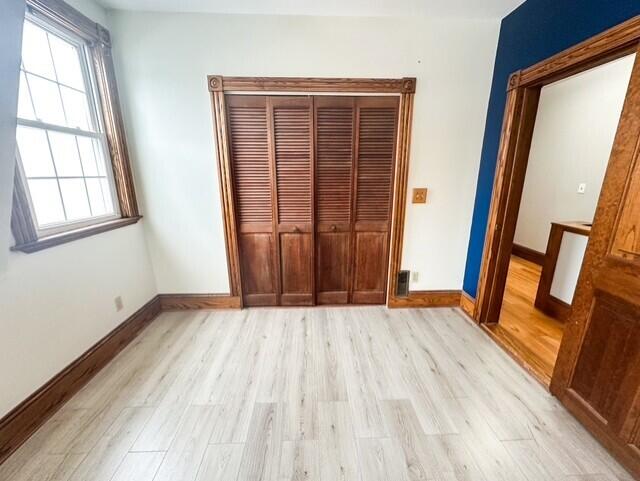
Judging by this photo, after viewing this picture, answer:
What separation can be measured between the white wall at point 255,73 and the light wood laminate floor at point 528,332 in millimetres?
1033

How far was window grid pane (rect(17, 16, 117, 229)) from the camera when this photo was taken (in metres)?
1.50

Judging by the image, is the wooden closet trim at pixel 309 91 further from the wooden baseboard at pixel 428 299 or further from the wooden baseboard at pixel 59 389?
the wooden baseboard at pixel 59 389

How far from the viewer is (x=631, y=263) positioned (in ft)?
3.84

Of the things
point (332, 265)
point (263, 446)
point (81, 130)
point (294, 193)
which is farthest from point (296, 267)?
point (81, 130)

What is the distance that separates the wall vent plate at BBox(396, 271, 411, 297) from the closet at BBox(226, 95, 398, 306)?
141mm

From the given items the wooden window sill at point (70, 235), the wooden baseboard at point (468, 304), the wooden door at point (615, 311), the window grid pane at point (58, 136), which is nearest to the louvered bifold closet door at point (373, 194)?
the wooden baseboard at point (468, 304)

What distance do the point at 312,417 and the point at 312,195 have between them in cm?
169

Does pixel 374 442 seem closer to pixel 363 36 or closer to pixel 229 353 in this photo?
pixel 229 353

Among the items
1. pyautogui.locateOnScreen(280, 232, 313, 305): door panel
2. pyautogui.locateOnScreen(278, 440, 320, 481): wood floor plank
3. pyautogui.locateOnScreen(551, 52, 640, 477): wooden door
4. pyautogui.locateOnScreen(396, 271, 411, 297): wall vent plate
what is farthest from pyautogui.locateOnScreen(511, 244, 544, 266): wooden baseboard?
pyautogui.locateOnScreen(278, 440, 320, 481): wood floor plank

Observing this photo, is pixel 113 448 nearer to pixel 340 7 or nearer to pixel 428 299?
pixel 428 299

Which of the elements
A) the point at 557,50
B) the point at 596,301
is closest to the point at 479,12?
→ the point at 557,50

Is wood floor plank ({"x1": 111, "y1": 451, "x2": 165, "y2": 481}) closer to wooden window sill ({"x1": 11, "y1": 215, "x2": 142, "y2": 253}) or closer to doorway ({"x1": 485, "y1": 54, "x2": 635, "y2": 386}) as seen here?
wooden window sill ({"x1": 11, "y1": 215, "x2": 142, "y2": 253})

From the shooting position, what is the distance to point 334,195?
94.9 inches

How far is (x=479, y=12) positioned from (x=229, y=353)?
10.6 ft
